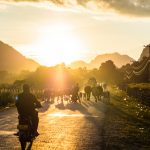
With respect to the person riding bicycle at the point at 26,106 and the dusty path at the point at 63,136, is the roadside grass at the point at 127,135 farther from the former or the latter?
the person riding bicycle at the point at 26,106

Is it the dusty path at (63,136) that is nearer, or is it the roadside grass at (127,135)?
the dusty path at (63,136)

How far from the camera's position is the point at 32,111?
47.8ft

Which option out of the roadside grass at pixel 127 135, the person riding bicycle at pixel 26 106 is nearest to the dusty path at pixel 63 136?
the roadside grass at pixel 127 135

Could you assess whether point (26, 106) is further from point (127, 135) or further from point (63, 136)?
point (127, 135)

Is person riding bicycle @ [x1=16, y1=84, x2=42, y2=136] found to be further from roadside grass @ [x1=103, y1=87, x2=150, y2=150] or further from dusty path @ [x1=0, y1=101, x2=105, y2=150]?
roadside grass @ [x1=103, y1=87, x2=150, y2=150]

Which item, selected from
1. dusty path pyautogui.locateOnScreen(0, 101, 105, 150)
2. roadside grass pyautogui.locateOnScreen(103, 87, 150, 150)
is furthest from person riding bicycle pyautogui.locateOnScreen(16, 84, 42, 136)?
roadside grass pyautogui.locateOnScreen(103, 87, 150, 150)

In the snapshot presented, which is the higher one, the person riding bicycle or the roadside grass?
the person riding bicycle

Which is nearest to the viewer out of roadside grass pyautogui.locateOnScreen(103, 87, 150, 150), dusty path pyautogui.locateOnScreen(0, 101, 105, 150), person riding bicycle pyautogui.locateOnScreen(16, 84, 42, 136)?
person riding bicycle pyautogui.locateOnScreen(16, 84, 42, 136)

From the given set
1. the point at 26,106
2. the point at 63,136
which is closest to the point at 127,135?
the point at 63,136

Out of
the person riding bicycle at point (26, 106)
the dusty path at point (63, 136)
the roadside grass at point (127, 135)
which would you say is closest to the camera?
the person riding bicycle at point (26, 106)

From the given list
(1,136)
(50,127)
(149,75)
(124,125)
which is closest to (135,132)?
(124,125)

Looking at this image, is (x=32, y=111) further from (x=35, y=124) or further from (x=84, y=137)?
(x=84, y=137)

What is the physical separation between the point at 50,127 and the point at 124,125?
4072mm

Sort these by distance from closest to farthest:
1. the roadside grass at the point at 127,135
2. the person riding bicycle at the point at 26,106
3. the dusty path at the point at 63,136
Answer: the person riding bicycle at the point at 26,106 → the dusty path at the point at 63,136 → the roadside grass at the point at 127,135
